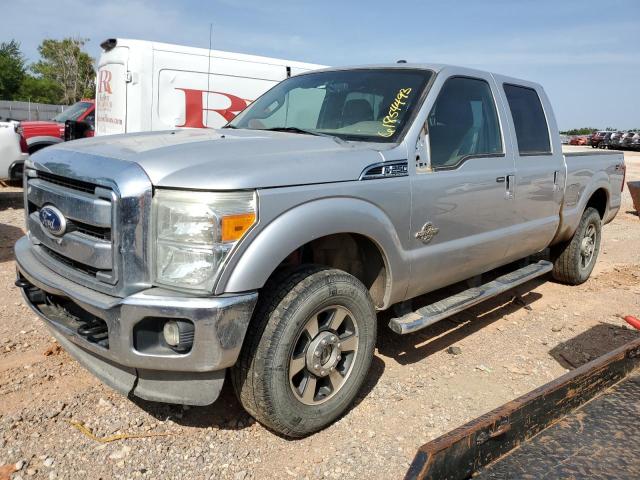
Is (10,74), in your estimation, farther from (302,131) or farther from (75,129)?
(302,131)

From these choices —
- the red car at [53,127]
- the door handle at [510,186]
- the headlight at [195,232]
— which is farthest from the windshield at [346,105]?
the red car at [53,127]

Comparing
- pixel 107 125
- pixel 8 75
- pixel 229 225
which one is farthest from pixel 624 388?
pixel 8 75

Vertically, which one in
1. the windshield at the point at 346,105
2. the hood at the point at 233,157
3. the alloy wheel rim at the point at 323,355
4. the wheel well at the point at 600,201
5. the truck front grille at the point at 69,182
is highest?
the windshield at the point at 346,105

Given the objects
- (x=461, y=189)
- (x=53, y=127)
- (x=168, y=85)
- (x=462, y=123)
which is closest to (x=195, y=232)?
(x=461, y=189)

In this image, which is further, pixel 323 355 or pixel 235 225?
pixel 323 355

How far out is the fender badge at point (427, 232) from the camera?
3.41m

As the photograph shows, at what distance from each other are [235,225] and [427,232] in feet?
4.71

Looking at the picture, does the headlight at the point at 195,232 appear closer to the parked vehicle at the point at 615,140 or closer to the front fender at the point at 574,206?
the front fender at the point at 574,206

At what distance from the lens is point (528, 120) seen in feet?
15.7

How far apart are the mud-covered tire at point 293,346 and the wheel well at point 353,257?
27 centimetres

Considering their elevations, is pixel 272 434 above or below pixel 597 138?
below

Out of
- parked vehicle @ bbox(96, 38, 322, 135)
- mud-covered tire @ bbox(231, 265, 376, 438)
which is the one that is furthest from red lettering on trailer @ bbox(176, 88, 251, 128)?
mud-covered tire @ bbox(231, 265, 376, 438)

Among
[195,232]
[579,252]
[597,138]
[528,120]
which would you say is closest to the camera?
[195,232]

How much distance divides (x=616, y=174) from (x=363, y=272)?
162 inches
